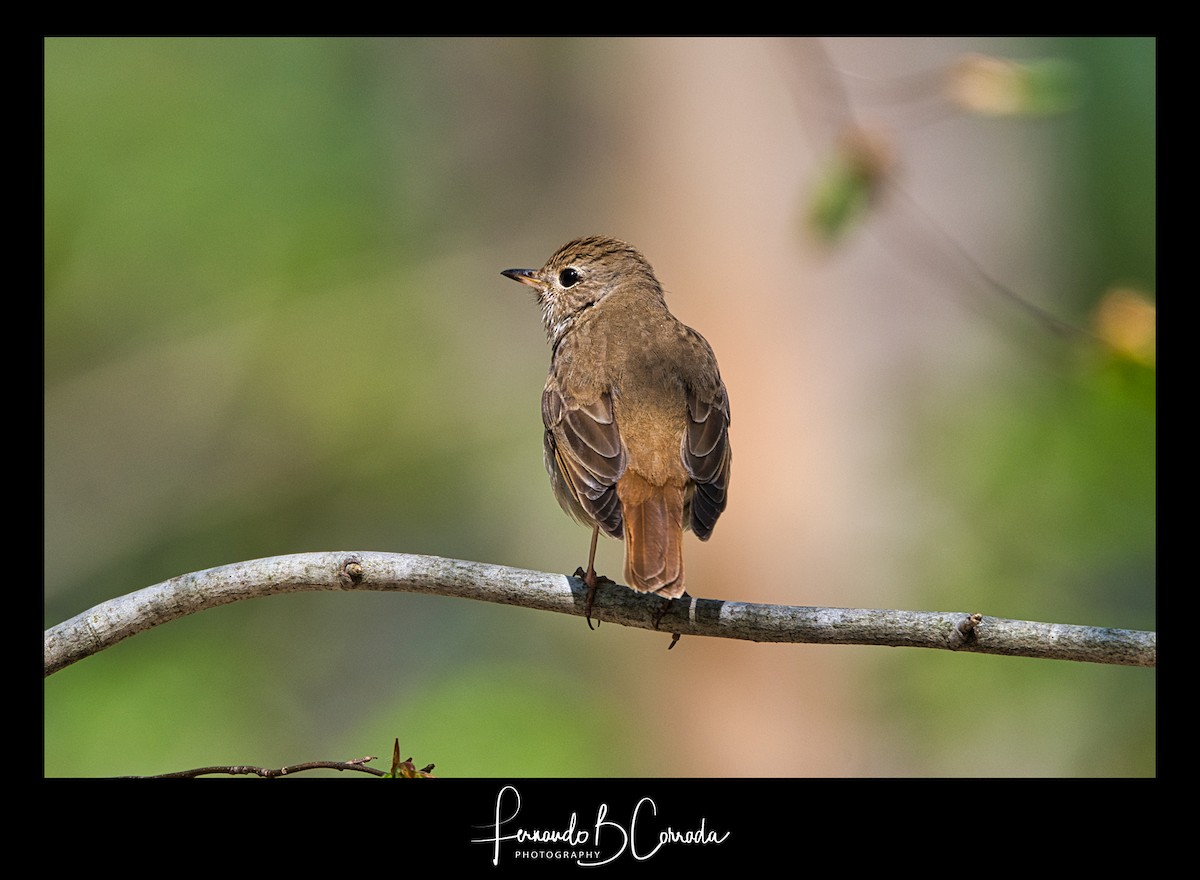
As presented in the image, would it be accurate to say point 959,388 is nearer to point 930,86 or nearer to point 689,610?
point 930,86

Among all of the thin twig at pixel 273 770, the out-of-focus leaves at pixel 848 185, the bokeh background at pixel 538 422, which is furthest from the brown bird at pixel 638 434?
the bokeh background at pixel 538 422

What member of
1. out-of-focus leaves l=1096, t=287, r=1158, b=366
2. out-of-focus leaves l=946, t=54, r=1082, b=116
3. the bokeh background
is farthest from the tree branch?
the bokeh background

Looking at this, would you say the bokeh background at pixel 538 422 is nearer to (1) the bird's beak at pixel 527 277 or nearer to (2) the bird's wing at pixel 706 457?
(1) the bird's beak at pixel 527 277

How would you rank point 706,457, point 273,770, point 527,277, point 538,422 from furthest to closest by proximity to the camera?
1. point 538,422
2. point 527,277
3. point 706,457
4. point 273,770

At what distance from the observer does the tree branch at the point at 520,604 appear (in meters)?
3.03

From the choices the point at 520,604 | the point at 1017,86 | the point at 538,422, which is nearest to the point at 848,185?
the point at 1017,86

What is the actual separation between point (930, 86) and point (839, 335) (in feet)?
8.12

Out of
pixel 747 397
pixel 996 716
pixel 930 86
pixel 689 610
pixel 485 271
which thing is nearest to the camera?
pixel 689 610

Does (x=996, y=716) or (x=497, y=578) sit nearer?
(x=497, y=578)

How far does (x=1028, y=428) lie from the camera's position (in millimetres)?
7910

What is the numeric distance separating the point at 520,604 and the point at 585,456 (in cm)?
106

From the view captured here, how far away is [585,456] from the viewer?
14.4 ft

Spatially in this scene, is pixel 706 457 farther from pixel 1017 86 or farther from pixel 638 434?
pixel 1017 86
